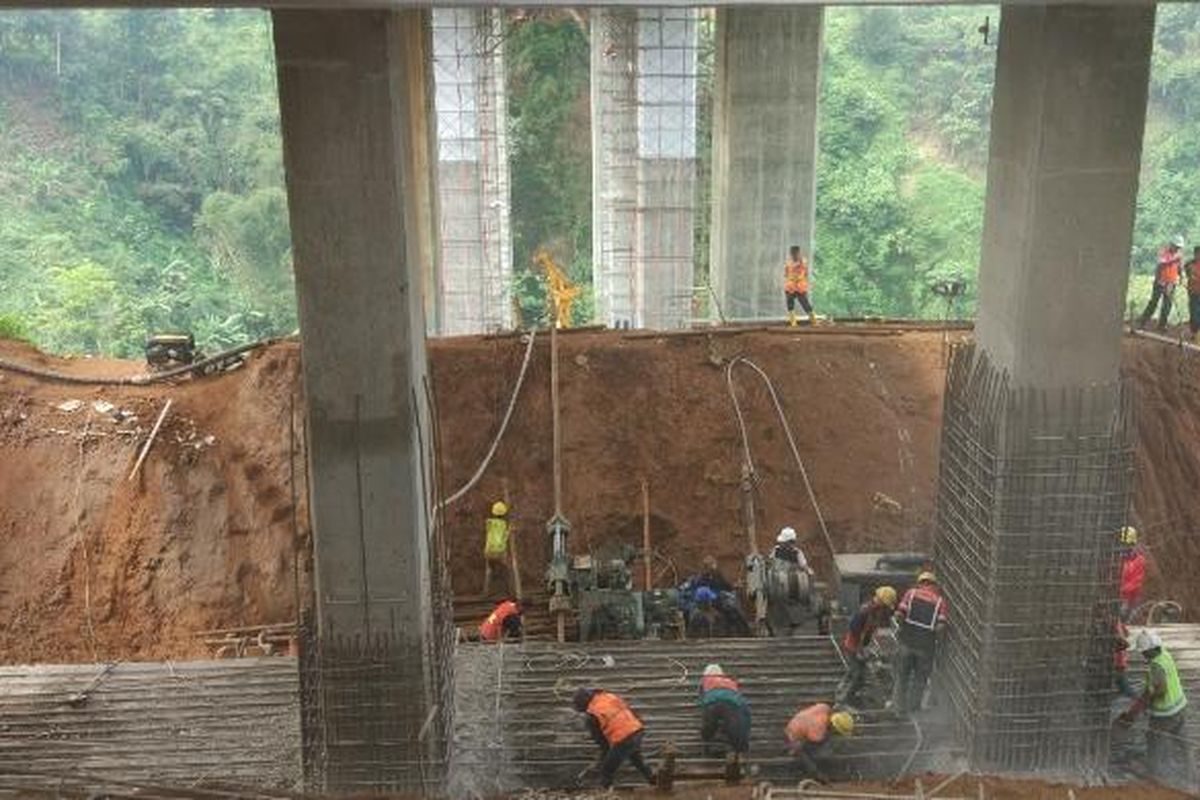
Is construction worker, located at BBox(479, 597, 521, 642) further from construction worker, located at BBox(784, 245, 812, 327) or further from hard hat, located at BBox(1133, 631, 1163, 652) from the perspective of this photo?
construction worker, located at BBox(784, 245, 812, 327)

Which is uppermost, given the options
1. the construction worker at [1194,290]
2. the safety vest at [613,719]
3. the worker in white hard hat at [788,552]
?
the construction worker at [1194,290]

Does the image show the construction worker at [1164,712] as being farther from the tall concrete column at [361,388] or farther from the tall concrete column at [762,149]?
the tall concrete column at [762,149]

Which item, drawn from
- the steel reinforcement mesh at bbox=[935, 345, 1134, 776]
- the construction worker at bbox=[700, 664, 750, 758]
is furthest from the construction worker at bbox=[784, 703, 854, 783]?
the steel reinforcement mesh at bbox=[935, 345, 1134, 776]

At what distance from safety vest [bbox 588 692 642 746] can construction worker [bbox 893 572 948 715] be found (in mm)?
2444

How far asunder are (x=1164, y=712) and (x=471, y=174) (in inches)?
669

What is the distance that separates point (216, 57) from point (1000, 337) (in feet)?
149

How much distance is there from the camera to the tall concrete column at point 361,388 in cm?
838

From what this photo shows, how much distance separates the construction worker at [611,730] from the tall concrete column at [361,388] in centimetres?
128

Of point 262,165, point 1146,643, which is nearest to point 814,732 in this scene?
point 1146,643

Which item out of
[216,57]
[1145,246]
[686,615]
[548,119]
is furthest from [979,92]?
[686,615]

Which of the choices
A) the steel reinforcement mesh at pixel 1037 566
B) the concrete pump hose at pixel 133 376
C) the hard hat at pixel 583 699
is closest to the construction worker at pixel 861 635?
the steel reinforcement mesh at pixel 1037 566

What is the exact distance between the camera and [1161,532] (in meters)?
16.5

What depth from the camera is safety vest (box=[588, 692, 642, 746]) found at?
9.33m

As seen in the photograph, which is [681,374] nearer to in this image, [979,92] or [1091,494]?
→ [1091,494]
